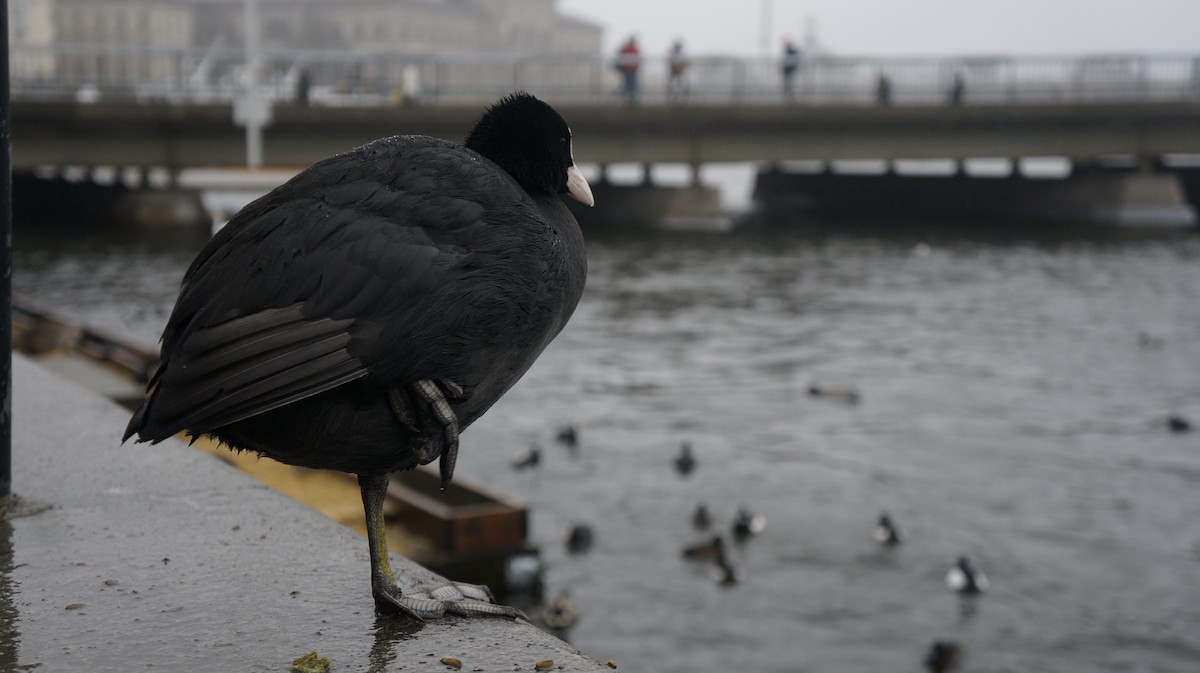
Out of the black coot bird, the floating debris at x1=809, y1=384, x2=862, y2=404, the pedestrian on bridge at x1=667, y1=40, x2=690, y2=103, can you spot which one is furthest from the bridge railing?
the black coot bird

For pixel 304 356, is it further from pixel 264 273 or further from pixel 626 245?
pixel 626 245

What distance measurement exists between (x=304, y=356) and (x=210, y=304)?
0.28m

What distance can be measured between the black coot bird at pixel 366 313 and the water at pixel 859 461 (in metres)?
6.29

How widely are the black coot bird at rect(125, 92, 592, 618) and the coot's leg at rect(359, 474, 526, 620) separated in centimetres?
19

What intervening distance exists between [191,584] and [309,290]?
1309mm

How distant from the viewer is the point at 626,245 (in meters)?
37.4

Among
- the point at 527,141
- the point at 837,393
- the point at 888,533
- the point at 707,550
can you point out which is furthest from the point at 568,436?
the point at 527,141

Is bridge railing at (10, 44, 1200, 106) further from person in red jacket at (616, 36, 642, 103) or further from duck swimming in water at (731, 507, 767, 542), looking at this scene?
duck swimming in water at (731, 507, 767, 542)

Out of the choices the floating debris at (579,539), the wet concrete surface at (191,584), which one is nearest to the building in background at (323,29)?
the floating debris at (579,539)

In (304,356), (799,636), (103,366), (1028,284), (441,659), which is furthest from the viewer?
(1028,284)

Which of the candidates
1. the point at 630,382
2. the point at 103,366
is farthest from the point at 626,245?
the point at 103,366

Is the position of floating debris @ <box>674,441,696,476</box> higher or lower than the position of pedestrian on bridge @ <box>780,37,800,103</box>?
lower

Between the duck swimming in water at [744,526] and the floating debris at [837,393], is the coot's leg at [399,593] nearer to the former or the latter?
the duck swimming in water at [744,526]

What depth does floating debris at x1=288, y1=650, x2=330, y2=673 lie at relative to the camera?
316cm
